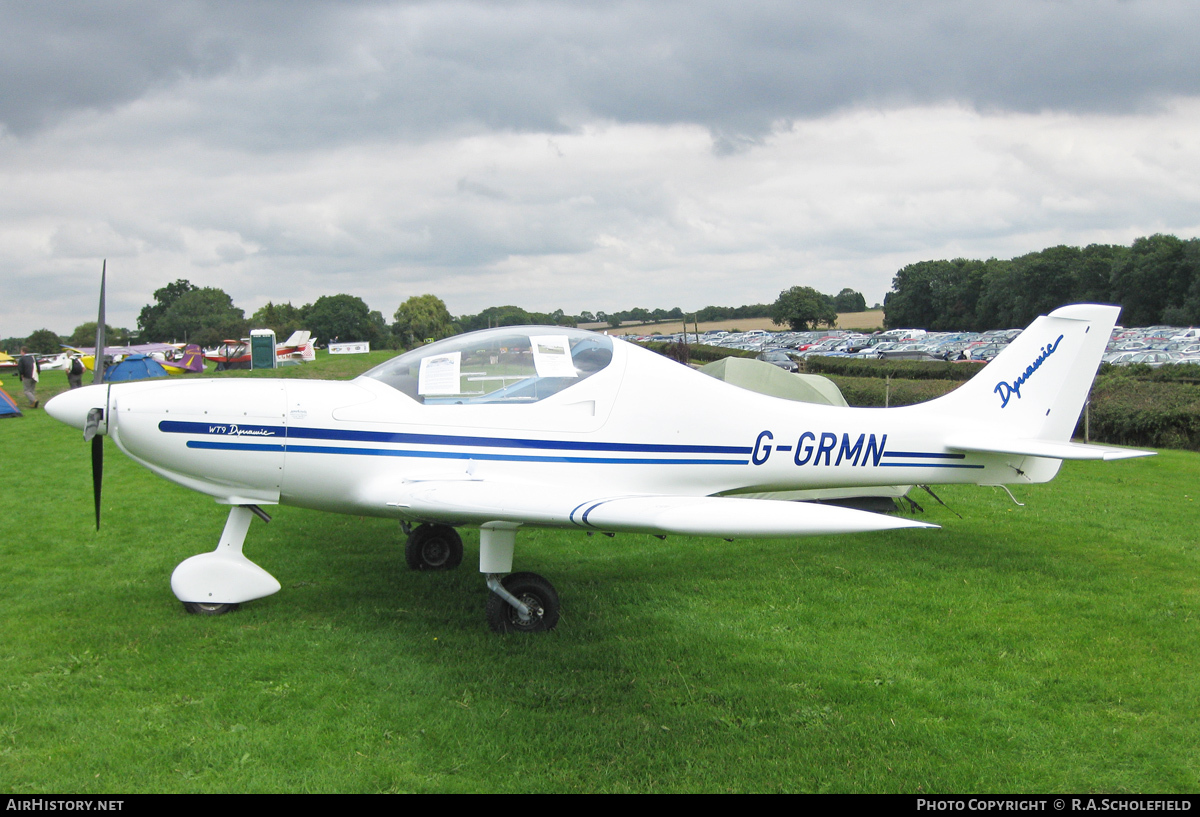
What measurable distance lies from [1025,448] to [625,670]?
3944mm

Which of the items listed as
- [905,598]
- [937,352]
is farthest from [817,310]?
[905,598]

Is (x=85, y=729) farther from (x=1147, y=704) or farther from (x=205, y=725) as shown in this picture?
(x=1147, y=704)

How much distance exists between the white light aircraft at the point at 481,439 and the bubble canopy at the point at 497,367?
11mm

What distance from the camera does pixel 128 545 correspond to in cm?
790

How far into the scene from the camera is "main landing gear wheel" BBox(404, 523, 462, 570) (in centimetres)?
726

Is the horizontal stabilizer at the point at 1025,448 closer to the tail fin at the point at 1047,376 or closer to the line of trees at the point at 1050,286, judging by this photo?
the tail fin at the point at 1047,376

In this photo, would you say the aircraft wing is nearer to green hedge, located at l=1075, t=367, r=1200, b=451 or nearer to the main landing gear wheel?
the main landing gear wheel

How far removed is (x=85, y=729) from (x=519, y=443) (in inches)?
114

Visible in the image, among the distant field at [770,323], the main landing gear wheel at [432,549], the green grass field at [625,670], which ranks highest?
the distant field at [770,323]

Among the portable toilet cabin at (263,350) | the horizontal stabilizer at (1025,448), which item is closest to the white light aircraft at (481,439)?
the horizontal stabilizer at (1025,448)

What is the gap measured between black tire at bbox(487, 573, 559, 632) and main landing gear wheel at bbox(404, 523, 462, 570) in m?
1.76

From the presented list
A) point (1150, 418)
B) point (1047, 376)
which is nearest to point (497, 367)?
point (1047, 376)

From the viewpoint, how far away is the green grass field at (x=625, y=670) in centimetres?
388

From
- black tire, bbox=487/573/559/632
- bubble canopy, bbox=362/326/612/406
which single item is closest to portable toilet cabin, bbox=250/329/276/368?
bubble canopy, bbox=362/326/612/406
